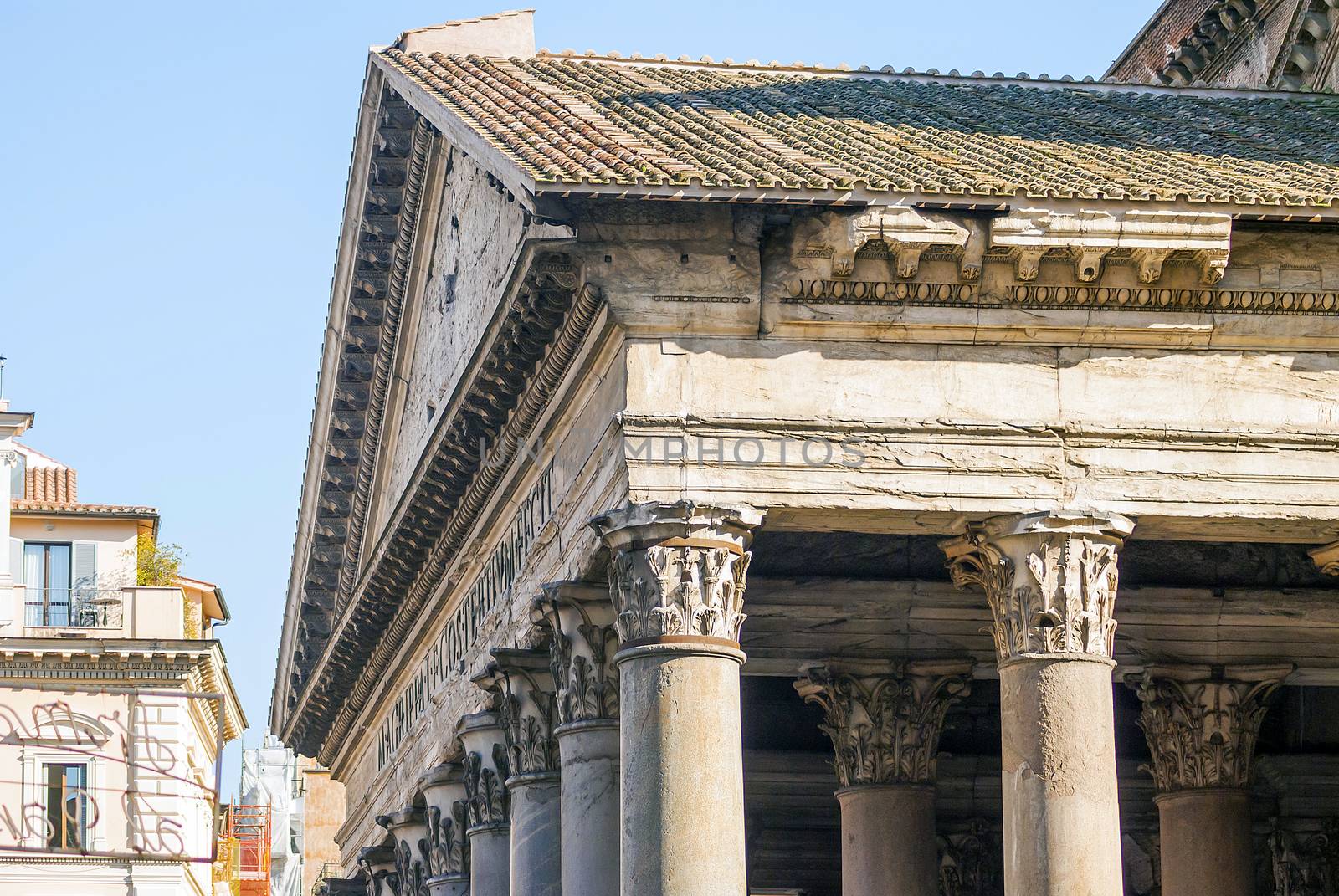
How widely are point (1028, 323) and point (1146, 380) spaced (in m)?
0.87

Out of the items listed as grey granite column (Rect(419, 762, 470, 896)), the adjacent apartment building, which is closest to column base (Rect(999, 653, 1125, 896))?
grey granite column (Rect(419, 762, 470, 896))

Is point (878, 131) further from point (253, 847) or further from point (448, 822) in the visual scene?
point (253, 847)

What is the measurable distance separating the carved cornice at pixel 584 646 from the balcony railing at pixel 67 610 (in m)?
30.0

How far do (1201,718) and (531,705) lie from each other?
211 inches

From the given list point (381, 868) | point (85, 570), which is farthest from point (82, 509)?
point (381, 868)

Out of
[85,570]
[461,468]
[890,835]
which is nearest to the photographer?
[890,835]

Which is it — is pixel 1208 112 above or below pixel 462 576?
above

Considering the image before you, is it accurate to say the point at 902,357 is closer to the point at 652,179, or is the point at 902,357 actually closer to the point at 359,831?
the point at 652,179

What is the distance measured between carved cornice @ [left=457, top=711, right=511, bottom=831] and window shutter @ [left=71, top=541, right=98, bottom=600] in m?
27.1

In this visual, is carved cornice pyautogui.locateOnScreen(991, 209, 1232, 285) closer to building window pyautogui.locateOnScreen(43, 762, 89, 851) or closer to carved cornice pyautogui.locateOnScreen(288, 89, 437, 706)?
carved cornice pyautogui.locateOnScreen(288, 89, 437, 706)

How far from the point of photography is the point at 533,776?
1894 centimetres

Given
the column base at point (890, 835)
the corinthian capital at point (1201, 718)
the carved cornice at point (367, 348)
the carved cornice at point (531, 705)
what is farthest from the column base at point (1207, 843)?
the carved cornice at point (367, 348)

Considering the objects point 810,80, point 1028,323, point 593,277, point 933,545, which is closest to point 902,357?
point 1028,323

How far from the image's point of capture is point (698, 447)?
15.3 metres
